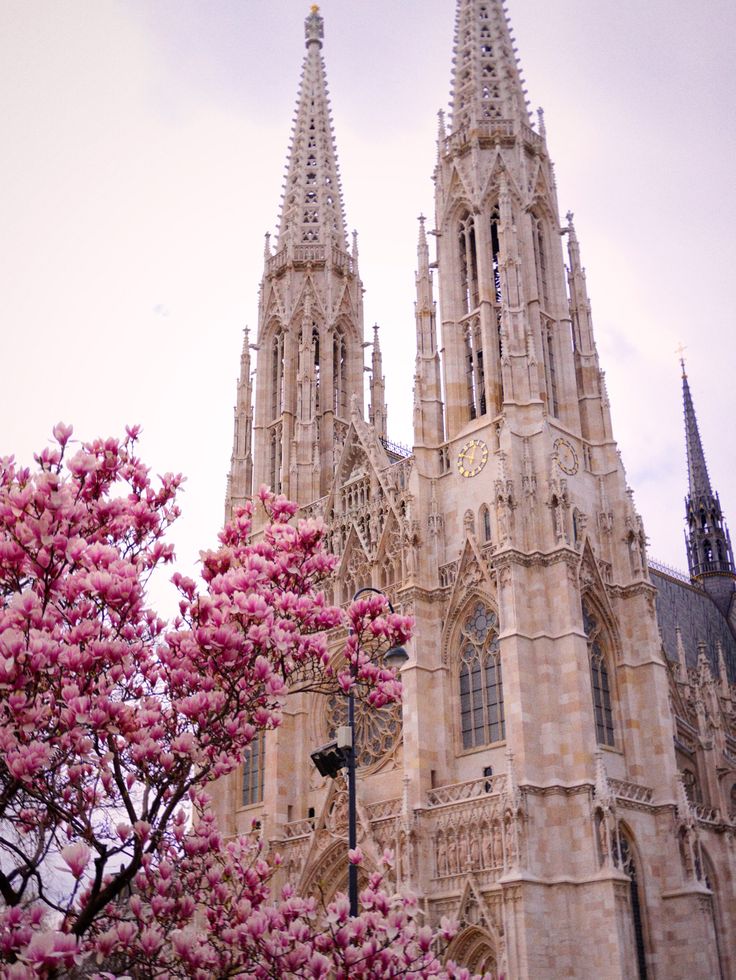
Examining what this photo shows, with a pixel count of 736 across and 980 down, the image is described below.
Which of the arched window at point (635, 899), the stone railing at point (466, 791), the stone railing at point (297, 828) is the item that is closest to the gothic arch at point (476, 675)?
the stone railing at point (466, 791)

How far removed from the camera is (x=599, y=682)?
3397 cm

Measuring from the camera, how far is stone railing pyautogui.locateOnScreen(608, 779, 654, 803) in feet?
103

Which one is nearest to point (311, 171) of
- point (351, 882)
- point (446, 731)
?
point (446, 731)

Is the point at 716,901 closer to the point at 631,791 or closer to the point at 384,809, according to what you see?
the point at 631,791

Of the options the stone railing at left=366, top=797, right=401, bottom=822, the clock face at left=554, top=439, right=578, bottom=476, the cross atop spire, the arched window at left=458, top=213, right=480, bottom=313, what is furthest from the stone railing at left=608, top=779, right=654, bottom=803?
the cross atop spire

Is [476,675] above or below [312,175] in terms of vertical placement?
below

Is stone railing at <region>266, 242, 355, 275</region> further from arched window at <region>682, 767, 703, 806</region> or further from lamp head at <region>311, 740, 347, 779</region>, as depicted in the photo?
lamp head at <region>311, 740, 347, 779</region>

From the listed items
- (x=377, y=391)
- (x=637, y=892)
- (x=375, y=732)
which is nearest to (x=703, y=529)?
(x=377, y=391)

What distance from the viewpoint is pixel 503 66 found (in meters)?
44.5

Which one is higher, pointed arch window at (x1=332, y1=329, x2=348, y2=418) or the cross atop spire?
the cross atop spire

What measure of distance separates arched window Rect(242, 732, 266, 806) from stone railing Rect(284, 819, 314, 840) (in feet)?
11.8

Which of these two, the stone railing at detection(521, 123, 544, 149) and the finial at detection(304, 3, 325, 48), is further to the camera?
the finial at detection(304, 3, 325, 48)

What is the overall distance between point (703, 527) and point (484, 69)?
1349 inches

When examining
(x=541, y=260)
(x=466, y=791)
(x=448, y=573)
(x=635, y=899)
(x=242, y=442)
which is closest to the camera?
(x=635, y=899)
